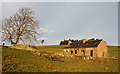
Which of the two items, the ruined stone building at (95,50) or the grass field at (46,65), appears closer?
the grass field at (46,65)

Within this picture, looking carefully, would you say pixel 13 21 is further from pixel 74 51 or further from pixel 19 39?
pixel 74 51

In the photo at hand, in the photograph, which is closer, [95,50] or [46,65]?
[46,65]

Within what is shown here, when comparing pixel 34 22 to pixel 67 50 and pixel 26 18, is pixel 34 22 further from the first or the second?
pixel 67 50

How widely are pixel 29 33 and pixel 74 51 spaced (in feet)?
67.6

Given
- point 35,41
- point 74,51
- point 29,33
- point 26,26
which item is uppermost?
point 26,26

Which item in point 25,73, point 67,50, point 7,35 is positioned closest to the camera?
point 25,73

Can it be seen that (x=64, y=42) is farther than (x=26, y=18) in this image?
Yes

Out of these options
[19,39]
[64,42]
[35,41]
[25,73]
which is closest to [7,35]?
[19,39]

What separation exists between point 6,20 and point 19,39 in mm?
6348

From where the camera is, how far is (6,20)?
2895 cm

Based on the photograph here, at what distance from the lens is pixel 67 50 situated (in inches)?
1807

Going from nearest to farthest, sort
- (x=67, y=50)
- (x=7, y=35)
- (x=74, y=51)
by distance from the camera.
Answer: (x=7, y=35)
(x=74, y=51)
(x=67, y=50)

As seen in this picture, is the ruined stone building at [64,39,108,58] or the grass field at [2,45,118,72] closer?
the grass field at [2,45,118,72]

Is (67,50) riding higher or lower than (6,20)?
lower
